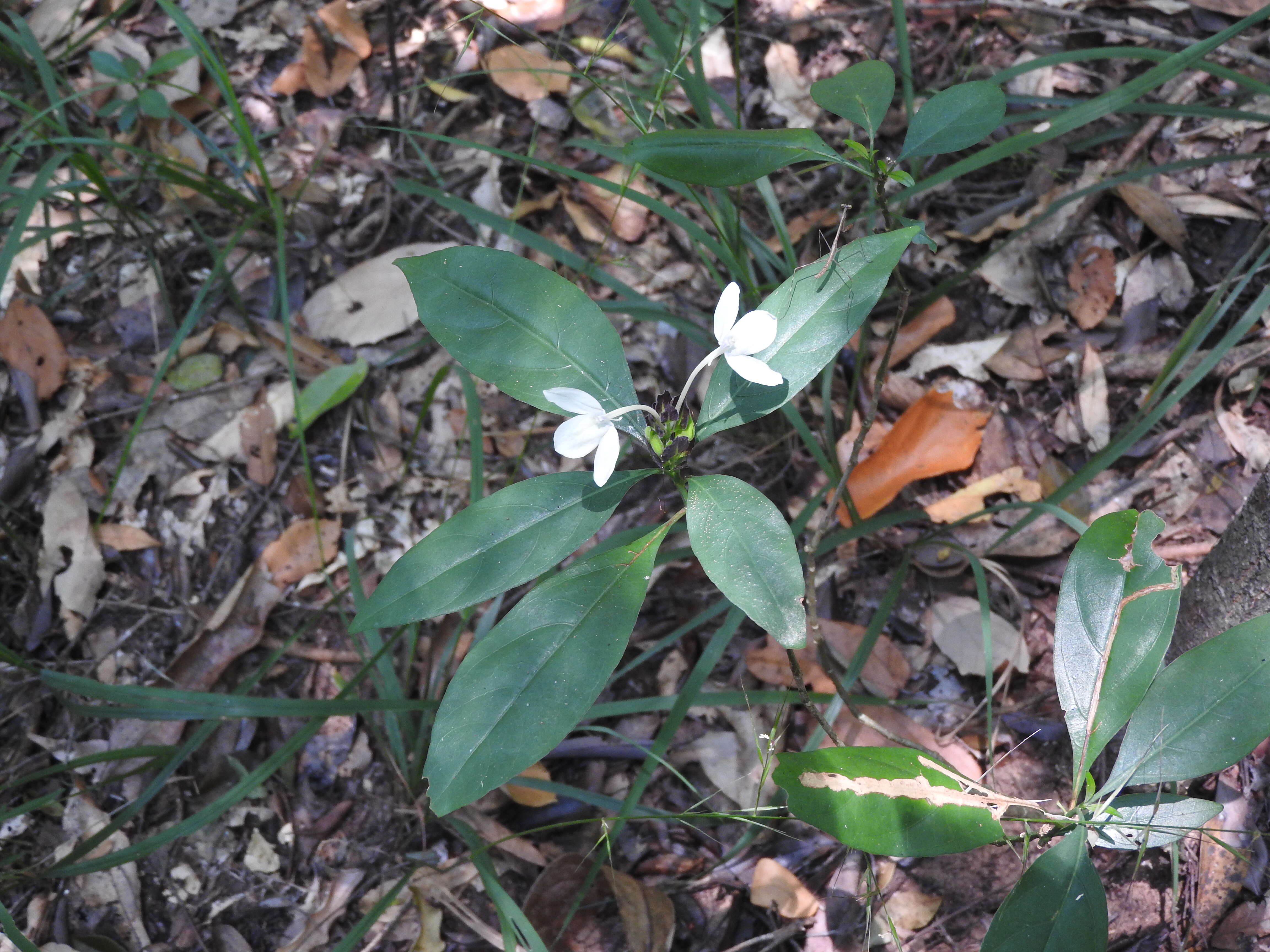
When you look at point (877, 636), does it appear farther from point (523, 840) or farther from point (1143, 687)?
point (523, 840)

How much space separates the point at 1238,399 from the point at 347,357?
2.58 m

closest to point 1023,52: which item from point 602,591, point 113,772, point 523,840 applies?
point 602,591

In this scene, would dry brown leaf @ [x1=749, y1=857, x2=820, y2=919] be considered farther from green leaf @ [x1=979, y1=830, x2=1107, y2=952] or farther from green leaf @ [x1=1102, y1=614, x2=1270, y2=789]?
green leaf @ [x1=1102, y1=614, x2=1270, y2=789]

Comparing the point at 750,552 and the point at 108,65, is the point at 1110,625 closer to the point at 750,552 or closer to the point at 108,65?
the point at 750,552

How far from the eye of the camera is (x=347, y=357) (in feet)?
8.98

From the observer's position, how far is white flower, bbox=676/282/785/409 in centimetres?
126

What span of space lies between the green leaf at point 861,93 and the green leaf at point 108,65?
2.37 m

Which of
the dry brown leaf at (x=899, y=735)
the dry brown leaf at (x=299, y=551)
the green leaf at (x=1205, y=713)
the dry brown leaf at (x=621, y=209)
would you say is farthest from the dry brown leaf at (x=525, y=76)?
the green leaf at (x=1205, y=713)

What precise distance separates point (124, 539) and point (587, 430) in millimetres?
1966

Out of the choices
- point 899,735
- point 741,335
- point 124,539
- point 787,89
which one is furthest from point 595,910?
point 787,89

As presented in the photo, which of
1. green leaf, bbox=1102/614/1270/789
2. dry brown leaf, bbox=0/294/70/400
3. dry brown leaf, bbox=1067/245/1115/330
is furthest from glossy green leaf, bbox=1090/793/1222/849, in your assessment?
dry brown leaf, bbox=0/294/70/400

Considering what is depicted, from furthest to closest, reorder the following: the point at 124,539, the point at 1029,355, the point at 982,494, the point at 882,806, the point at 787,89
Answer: the point at 787,89
the point at 124,539
the point at 1029,355
the point at 982,494
the point at 882,806

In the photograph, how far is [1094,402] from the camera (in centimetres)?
229

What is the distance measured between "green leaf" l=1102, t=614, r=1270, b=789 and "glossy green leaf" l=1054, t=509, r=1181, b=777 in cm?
4
